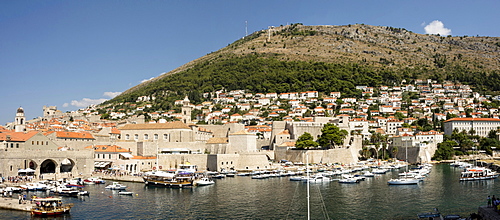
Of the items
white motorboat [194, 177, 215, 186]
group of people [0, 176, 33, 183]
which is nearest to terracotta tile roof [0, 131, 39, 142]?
group of people [0, 176, 33, 183]

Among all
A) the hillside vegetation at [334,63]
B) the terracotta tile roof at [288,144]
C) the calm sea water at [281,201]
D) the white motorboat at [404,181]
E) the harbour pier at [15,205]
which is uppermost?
the hillside vegetation at [334,63]

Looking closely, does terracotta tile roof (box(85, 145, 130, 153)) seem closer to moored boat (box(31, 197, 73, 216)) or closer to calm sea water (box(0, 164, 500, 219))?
calm sea water (box(0, 164, 500, 219))

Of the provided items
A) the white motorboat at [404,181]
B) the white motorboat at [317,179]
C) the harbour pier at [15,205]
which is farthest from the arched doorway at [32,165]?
the white motorboat at [404,181]

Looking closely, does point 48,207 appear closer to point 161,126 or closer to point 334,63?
point 161,126

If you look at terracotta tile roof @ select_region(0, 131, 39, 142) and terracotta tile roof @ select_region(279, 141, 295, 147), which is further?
terracotta tile roof @ select_region(279, 141, 295, 147)

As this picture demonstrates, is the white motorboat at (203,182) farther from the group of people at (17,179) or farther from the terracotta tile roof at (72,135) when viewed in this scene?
the terracotta tile roof at (72,135)
